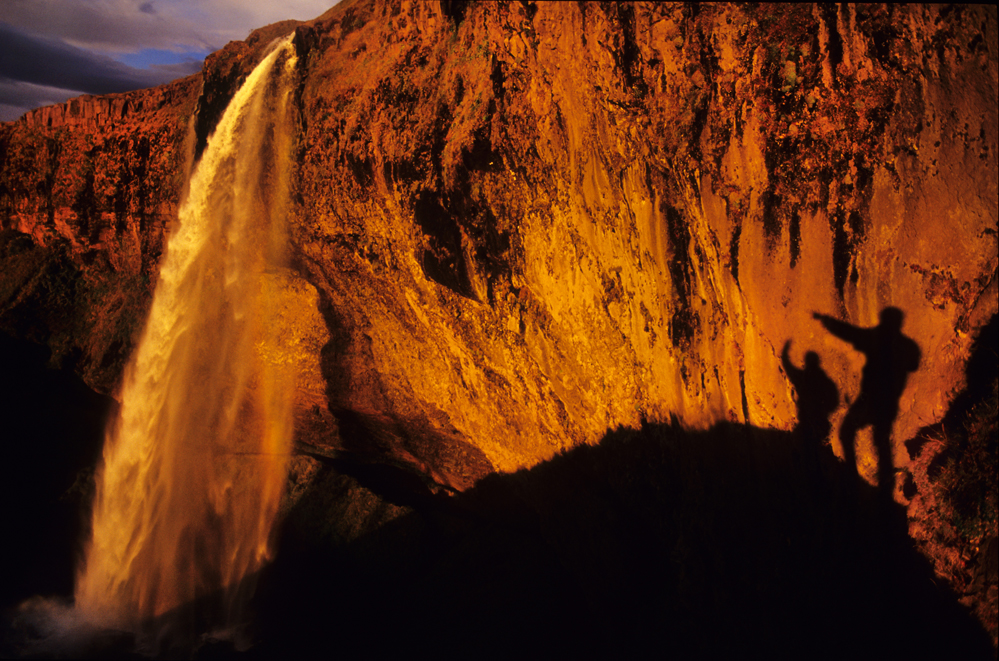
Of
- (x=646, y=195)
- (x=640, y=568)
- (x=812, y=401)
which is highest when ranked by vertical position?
(x=646, y=195)

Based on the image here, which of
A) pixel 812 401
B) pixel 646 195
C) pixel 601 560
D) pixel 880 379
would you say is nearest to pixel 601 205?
pixel 646 195

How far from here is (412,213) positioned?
17.6ft

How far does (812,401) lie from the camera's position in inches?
157

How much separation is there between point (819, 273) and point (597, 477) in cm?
278

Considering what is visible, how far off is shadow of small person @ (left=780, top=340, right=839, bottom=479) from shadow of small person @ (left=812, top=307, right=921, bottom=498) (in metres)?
0.13

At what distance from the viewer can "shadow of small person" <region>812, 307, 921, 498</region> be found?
141 inches

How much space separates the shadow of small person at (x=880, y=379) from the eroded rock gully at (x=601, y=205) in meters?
0.05

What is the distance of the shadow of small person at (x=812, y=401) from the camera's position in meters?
3.90

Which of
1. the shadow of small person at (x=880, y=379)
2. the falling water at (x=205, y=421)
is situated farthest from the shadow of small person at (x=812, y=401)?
the falling water at (x=205, y=421)

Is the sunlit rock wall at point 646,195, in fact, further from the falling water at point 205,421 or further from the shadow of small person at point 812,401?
the falling water at point 205,421

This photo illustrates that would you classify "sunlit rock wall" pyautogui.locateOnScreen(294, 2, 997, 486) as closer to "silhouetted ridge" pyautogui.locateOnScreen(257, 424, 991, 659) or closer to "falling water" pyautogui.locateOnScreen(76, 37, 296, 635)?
"silhouetted ridge" pyautogui.locateOnScreen(257, 424, 991, 659)

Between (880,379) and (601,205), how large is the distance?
7.52ft

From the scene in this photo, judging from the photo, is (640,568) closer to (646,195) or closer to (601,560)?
(601,560)

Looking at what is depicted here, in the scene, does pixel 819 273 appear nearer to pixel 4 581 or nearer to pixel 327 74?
pixel 327 74
